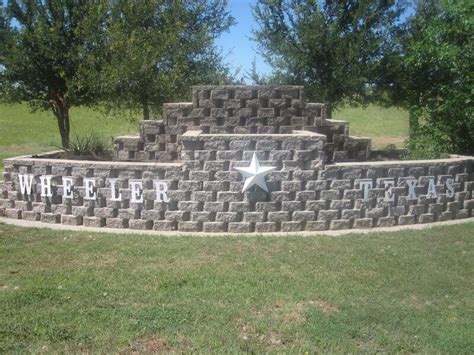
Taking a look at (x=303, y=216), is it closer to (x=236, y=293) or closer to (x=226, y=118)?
(x=226, y=118)

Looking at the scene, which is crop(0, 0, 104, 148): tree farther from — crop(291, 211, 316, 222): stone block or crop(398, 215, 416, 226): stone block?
crop(398, 215, 416, 226): stone block

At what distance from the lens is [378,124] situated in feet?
105

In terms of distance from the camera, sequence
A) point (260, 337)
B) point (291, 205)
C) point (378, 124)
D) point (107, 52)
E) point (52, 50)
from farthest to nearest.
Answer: point (378, 124), point (52, 50), point (107, 52), point (291, 205), point (260, 337)

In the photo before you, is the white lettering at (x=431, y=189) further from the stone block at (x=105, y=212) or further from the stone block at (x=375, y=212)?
the stone block at (x=105, y=212)

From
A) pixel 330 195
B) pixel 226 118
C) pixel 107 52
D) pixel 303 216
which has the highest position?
pixel 107 52

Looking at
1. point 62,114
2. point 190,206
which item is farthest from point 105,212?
point 62,114

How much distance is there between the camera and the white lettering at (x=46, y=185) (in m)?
8.99

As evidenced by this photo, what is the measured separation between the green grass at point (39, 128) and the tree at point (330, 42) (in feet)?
24.8

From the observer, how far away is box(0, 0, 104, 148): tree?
17.4 metres

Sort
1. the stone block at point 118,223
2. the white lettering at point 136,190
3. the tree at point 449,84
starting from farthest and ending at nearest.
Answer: the tree at point 449,84
the stone block at point 118,223
the white lettering at point 136,190

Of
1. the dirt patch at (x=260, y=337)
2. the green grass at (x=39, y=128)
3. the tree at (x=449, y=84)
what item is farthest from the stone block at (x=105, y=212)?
the green grass at (x=39, y=128)

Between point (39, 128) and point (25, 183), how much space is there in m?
25.2

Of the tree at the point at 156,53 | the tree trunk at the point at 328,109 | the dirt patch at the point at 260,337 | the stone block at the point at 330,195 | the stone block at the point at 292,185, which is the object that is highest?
the tree at the point at 156,53

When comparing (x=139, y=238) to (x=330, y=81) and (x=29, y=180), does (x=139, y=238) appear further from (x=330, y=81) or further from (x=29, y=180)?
(x=330, y=81)
